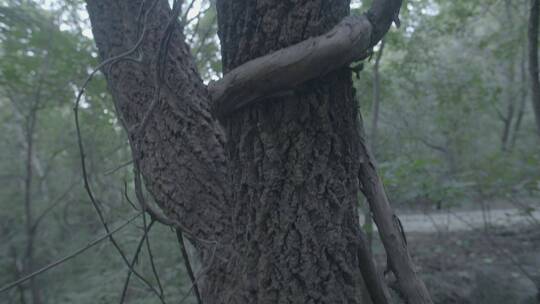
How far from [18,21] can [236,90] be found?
3260 millimetres

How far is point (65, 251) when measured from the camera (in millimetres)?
5895

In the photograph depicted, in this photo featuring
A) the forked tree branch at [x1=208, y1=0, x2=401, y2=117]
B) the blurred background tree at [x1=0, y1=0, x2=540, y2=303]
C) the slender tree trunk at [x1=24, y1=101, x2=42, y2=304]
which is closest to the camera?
the forked tree branch at [x1=208, y1=0, x2=401, y2=117]

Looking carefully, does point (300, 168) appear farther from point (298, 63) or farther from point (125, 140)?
point (125, 140)

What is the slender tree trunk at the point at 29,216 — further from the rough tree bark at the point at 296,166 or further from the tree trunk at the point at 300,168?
the tree trunk at the point at 300,168

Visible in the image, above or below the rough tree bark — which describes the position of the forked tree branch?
above

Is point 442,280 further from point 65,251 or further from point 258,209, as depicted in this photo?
point 65,251

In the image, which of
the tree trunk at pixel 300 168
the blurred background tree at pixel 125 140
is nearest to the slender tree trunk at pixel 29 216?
the blurred background tree at pixel 125 140

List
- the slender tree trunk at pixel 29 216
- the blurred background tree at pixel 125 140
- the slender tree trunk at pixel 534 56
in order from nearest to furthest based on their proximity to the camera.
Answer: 1. the slender tree trunk at pixel 534 56
2. the blurred background tree at pixel 125 140
3. the slender tree trunk at pixel 29 216

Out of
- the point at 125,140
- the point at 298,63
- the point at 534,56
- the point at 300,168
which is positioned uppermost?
the point at 125,140

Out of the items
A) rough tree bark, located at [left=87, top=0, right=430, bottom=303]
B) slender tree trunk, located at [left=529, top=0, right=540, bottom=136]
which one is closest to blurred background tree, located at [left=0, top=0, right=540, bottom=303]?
slender tree trunk, located at [left=529, top=0, right=540, bottom=136]

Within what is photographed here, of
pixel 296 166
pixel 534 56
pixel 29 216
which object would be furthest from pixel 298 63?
pixel 29 216

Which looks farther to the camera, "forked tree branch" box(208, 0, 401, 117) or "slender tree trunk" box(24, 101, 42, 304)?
"slender tree trunk" box(24, 101, 42, 304)

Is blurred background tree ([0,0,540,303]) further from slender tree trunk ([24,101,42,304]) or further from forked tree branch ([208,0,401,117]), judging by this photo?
forked tree branch ([208,0,401,117])

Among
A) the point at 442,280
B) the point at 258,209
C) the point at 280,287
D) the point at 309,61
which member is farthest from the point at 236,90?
the point at 442,280
